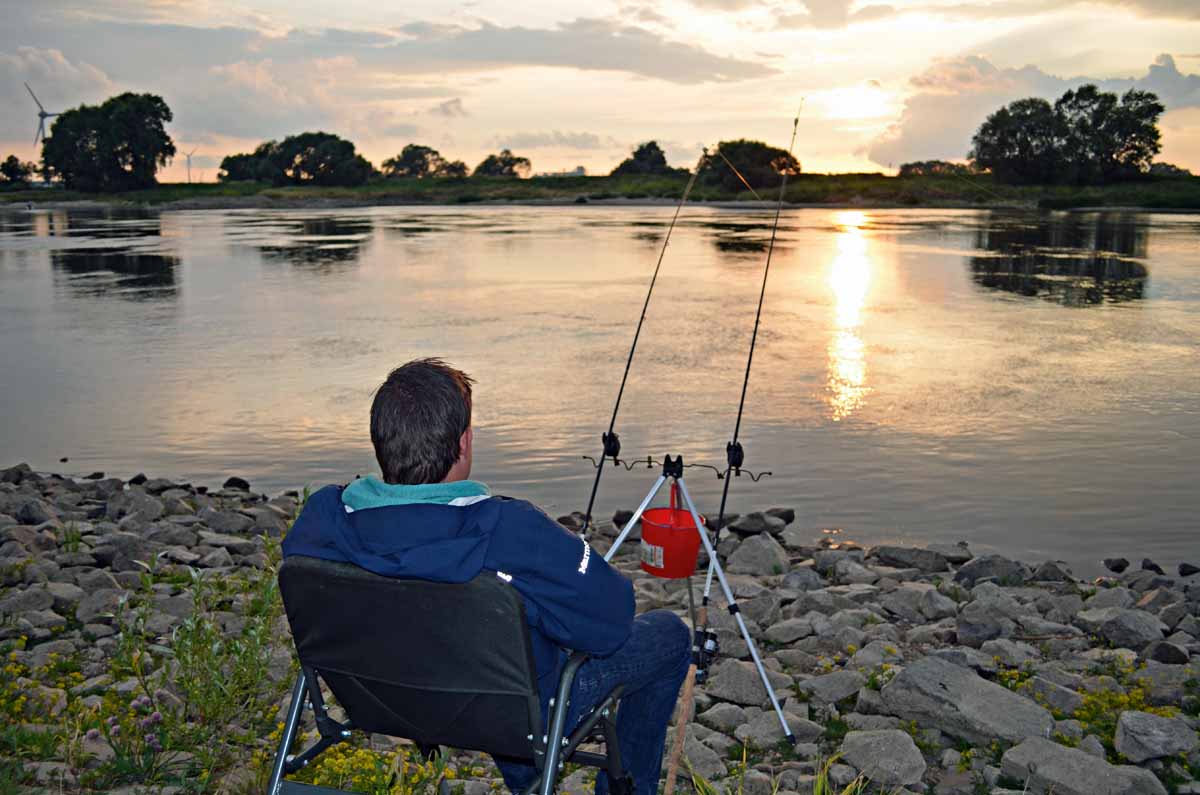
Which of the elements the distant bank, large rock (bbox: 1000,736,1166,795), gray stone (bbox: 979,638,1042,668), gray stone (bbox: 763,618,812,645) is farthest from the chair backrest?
the distant bank

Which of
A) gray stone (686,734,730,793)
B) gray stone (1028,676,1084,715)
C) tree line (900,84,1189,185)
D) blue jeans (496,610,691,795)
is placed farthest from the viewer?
tree line (900,84,1189,185)

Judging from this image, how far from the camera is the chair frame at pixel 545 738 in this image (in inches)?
95.9

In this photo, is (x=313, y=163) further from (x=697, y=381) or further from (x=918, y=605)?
(x=918, y=605)

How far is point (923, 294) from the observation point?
19406 mm

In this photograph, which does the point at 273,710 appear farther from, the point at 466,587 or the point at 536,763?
the point at 466,587

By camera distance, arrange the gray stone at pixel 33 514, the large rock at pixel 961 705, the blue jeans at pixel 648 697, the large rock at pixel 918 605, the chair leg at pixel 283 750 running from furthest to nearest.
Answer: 1. the gray stone at pixel 33 514
2. the large rock at pixel 918 605
3. the large rock at pixel 961 705
4. the blue jeans at pixel 648 697
5. the chair leg at pixel 283 750

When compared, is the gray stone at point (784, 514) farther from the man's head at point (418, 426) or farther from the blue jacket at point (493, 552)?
the man's head at point (418, 426)

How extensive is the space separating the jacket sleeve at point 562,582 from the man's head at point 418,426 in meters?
0.22

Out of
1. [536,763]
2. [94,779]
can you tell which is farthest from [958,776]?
[94,779]

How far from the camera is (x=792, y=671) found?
4.53 meters

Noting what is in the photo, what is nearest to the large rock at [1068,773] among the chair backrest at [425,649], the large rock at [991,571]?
the chair backrest at [425,649]

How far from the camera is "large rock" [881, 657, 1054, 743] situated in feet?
12.4

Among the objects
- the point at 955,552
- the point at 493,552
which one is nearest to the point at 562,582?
the point at 493,552

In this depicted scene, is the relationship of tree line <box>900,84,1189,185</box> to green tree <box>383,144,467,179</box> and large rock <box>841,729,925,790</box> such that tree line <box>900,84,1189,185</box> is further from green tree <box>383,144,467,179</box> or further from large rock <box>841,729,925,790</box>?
green tree <box>383,144,467,179</box>
